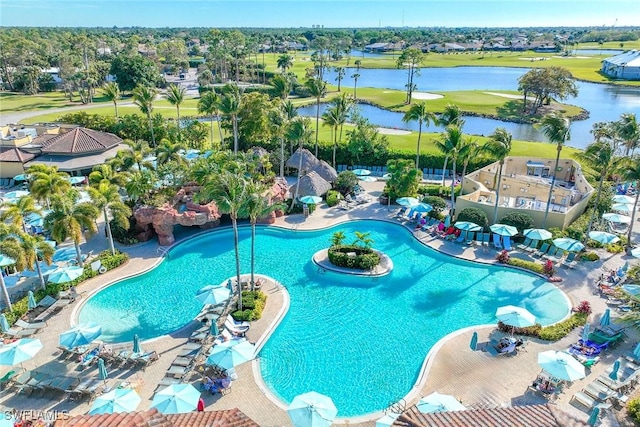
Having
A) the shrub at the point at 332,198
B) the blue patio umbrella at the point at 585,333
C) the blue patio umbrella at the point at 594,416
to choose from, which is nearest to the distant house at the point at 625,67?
the shrub at the point at 332,198

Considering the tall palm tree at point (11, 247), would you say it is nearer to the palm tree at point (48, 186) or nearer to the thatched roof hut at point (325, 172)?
the palm tree at point (48, 186)

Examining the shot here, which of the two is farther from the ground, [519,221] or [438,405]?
[519,221]

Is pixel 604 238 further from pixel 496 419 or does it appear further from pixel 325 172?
pixel 325 172

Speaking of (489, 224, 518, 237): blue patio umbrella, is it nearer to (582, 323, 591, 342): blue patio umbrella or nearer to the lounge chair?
(582, 323, 591, 342): blue patio umbrella

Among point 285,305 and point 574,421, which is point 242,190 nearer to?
point 285,305

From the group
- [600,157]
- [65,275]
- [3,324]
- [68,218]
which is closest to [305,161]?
[68,218]

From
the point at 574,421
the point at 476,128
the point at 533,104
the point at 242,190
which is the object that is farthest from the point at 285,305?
the point at 533,104
